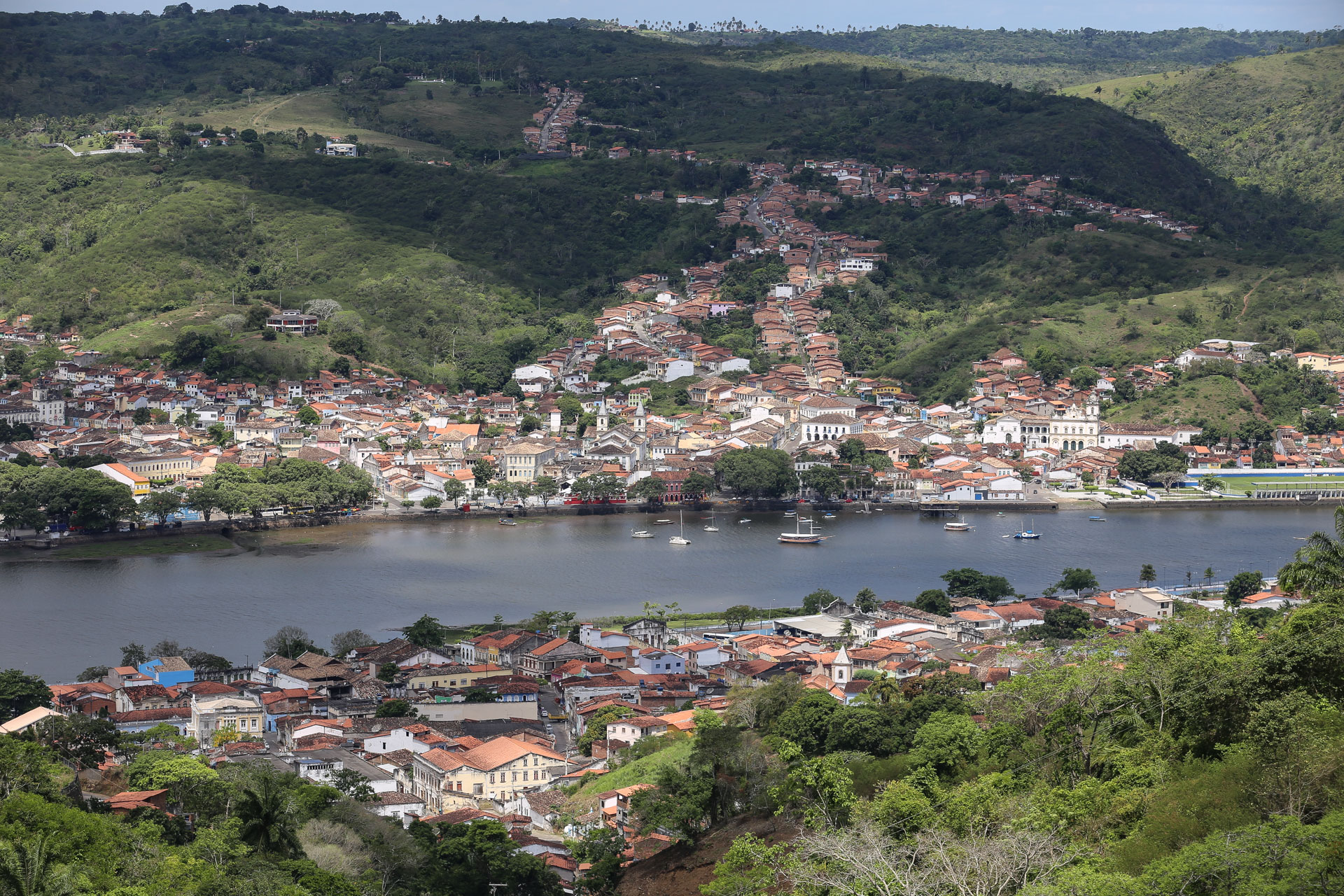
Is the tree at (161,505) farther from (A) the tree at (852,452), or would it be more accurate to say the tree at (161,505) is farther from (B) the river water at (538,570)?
(A) the tree at (852,452)

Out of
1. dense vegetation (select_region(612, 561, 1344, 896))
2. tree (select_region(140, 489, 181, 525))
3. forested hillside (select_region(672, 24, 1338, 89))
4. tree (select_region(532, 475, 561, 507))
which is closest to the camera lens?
dense vegetation (select_region(612, 561, 1344, 896))

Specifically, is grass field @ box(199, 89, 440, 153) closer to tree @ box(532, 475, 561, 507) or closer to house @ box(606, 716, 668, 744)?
tree @ box(532, 475, 561, 507)

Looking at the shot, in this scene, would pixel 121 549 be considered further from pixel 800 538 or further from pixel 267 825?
pixel 267 825

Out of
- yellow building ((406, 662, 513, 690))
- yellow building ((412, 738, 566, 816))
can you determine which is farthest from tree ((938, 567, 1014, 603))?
yellow building ((412, 738, 566, 816))

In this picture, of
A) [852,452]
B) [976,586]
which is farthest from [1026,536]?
[976,586]

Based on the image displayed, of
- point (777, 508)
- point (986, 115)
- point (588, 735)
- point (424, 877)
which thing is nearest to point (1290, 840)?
point (424, 877)

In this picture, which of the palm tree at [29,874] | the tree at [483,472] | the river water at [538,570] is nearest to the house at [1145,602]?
the river water at [538,570]
